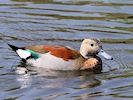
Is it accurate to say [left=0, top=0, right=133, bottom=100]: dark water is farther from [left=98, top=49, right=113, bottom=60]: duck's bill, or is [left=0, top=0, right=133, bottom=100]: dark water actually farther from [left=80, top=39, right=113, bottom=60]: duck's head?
[left=80, top=39, right=113, bottom=60]: duck's head

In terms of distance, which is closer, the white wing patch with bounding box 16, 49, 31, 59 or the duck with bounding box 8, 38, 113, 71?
the duck with bounding box 8, 38, 113, 71

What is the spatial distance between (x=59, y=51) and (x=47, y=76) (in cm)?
86

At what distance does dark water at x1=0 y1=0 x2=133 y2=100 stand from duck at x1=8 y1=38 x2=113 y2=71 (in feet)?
0.80

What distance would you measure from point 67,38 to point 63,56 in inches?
87.3

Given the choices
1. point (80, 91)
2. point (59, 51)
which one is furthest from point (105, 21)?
point (80, 91)

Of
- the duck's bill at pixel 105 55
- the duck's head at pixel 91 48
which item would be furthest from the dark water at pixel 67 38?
the duck's head at pixel 91 48

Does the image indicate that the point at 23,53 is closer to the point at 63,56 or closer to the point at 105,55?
the point at 63,56

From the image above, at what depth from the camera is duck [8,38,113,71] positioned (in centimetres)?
1362

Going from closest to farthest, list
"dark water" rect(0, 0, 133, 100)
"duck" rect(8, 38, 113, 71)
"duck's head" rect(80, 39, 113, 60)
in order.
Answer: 1. "dark water" rect(0, 0, 133, 100)
2. "duck" rect(8, 38, 113, 71)
3. "duck's head" rect(80, 39, 113, 60)

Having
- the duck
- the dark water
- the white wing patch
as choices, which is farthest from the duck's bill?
the white wing patch

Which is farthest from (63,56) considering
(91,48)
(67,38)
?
(67,38)

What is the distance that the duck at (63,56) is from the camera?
44.7 ft

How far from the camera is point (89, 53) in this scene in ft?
46.5

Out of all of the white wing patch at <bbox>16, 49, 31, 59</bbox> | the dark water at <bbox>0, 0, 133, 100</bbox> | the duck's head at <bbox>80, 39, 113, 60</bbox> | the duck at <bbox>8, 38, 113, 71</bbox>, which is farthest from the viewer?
the duck's head at <bbox>80, 39, 113, 60</bbox>
